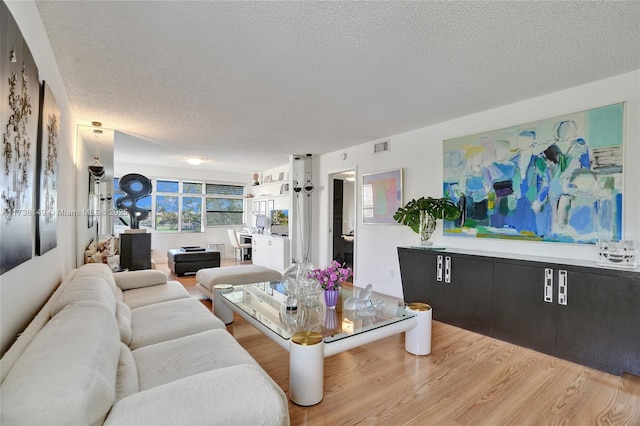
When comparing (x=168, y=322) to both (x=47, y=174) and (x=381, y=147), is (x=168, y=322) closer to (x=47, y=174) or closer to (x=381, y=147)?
(x=47, y=174)

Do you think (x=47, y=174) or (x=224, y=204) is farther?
(x=224, y=204)

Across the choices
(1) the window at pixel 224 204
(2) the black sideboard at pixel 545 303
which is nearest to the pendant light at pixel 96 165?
(1) the window at pixel 224 204

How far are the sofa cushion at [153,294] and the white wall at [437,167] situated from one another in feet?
9.71

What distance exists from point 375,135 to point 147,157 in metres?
5.05

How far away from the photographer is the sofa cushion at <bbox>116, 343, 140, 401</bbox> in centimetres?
122

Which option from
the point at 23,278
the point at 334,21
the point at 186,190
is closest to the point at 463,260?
the point at 334,21

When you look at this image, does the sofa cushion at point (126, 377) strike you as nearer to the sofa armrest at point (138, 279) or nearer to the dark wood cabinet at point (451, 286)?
the sofa armrest at point (138, 279)

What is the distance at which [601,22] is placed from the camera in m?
1.95

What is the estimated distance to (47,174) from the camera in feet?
6.30

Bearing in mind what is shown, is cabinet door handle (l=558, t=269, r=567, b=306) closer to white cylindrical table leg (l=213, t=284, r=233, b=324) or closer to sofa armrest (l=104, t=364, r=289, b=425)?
sofa armrest (l=104, t=364, r=289, b=425)

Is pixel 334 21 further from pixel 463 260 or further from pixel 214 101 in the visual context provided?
pixel 463 260

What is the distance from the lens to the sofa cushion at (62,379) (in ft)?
2.70

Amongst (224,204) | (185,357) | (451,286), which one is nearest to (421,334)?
(451,286)

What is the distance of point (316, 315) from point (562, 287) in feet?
6.83
